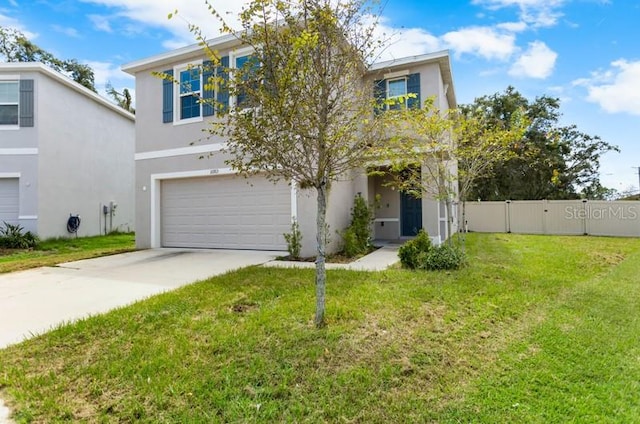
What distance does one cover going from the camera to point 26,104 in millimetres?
13414

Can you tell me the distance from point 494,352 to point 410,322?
3.37ft

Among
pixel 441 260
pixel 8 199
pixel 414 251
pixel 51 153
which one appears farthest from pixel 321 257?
pixel 8 199

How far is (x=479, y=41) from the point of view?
11.7 meters

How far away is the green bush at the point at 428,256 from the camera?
7.57m

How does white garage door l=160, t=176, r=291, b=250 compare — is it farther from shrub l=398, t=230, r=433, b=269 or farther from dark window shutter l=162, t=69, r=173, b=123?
shrub l=398, t=230, r=433, b=269

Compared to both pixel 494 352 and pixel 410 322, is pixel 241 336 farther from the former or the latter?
pixel 494 352

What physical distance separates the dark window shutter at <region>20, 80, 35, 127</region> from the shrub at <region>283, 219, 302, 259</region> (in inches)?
447

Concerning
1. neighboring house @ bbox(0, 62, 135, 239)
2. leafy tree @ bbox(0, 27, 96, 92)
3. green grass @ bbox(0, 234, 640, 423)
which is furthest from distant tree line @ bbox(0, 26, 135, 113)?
green grass @ bbox(0, 234, 640, 423)

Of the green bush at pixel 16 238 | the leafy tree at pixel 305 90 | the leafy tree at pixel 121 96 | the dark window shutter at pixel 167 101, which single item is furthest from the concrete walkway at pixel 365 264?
the leafy tree at pixel 121 96

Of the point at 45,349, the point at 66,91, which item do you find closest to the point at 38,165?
the point at 66,91

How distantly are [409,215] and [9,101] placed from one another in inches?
625

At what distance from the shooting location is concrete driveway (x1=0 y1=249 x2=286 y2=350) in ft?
16.1

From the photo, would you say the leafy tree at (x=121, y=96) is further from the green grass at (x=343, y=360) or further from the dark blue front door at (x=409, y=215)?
the green grass at (x=343, y=360)

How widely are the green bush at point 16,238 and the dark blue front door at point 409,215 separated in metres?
13.4
